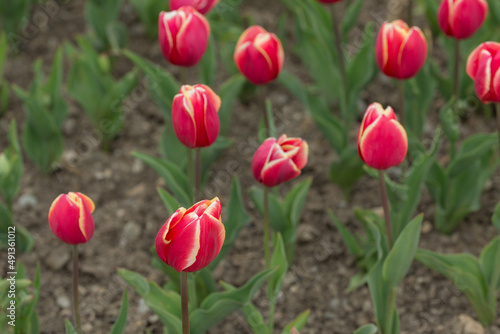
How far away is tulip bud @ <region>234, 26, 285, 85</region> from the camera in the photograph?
86.7 inches

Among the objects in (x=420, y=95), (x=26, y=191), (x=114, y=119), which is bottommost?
(x=26, y=191)

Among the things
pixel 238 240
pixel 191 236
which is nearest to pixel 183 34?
pixel 191 236

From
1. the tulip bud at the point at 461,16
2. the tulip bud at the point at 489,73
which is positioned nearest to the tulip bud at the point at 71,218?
the tulip bud at the point at 489,73

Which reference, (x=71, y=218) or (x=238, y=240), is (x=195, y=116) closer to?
(x=71, y=218)

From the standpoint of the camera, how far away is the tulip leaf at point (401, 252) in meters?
1.96

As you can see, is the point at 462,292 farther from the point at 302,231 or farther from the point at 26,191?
the point at 26,191

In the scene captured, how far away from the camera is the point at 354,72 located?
9.27 ft

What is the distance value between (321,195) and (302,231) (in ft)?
0.73

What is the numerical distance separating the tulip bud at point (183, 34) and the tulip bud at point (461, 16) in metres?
Result: 0.73

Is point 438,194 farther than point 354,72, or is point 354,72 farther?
point 354,72

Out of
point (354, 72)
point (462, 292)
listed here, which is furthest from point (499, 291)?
point (354, 72)

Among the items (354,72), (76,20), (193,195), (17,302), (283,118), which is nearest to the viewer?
(17,302)

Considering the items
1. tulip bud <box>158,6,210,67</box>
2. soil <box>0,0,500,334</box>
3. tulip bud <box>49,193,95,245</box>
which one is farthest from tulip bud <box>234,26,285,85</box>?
soil <box>0,0,500,334</box>

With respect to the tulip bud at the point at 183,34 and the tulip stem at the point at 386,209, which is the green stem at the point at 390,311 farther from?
the tulip bud at the point at 183,34
